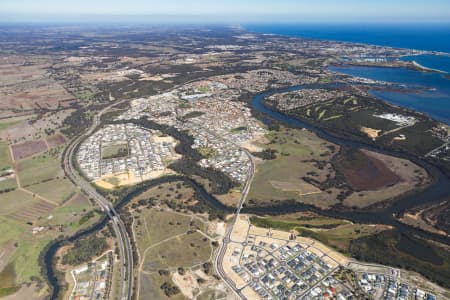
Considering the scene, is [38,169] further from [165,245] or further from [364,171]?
[364,171]

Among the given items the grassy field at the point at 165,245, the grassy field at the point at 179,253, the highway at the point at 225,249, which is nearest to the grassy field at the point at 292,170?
the highway at the point at 225,249

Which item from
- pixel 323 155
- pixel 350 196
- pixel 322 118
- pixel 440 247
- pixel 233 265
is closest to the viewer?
pixel 233 265

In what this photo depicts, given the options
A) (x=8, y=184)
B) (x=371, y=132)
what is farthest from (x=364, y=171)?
(x=8, y=184)

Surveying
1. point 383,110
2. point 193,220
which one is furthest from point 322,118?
point 193,220

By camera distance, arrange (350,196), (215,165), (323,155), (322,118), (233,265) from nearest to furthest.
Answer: (233,265), (350,196), (215,165), (323,155), (322,118)

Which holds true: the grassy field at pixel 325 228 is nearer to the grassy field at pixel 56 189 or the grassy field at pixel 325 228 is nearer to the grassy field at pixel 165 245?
the grassy field at pixel 165 245

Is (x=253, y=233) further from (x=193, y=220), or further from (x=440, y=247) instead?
(x=440, y=247)

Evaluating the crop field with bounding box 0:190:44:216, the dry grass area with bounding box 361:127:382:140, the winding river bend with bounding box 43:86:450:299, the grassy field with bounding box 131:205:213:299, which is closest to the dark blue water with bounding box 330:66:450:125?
the dry grass area with bounding box 361:127:382:140
